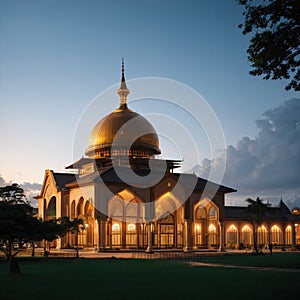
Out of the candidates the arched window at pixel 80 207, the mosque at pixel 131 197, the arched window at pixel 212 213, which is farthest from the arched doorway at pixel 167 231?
the arched window at pixel 80 207

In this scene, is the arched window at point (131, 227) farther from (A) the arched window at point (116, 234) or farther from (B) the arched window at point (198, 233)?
(B) the arched window at point (198, 233)

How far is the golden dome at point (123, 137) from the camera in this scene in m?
72.9

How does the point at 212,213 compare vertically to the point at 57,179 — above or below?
below

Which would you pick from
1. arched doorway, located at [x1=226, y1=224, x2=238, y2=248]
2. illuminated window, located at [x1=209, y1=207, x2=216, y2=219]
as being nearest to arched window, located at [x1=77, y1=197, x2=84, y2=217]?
illuminated window, located at [x1=209, y1=207, x2=216, y2=219]

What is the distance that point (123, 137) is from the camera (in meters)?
73.1

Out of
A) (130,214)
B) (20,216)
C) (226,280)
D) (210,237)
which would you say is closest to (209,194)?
(210,237)

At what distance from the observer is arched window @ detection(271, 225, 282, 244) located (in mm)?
86700

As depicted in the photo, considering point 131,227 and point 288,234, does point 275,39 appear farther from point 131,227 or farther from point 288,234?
point 288,234

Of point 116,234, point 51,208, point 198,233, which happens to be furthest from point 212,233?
point 51,208

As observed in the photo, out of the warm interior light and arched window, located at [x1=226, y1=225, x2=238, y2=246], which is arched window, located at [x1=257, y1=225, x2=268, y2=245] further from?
the warm interior light

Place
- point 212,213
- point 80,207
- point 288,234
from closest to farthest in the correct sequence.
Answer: point 80,207
point 212,213
point 288,234

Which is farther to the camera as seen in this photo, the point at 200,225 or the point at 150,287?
the point at 200,225

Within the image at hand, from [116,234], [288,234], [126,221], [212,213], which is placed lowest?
[288,234]

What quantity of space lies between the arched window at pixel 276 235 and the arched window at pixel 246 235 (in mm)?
4489
